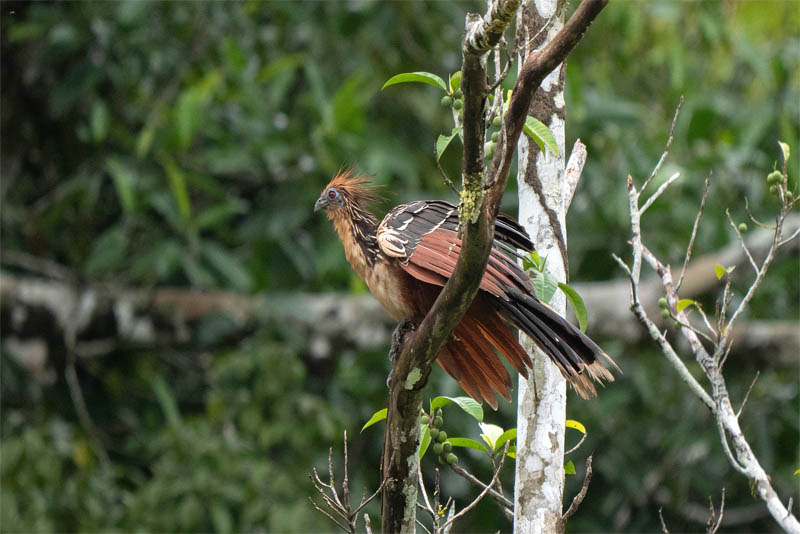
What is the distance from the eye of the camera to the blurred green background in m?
5.57

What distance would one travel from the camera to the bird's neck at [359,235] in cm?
321

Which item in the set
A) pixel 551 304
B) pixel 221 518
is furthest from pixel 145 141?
pixel 551 304

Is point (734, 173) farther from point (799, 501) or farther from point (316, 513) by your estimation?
point (316, 513)

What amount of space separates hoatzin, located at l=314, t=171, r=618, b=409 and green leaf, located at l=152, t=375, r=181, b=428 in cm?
259

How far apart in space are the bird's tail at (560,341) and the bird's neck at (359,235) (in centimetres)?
65

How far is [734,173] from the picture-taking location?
6215 millimetres

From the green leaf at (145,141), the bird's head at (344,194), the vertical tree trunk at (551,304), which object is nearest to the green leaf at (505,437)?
the vertical tree trunk at (551,304)

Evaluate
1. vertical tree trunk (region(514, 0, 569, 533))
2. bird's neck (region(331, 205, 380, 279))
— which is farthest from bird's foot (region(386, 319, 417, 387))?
vertical tree trunk (region(514, 0, 569, 533))

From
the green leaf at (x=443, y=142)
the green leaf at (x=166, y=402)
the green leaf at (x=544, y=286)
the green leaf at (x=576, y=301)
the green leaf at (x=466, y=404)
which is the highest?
the green leaf at (x=443, y=142)

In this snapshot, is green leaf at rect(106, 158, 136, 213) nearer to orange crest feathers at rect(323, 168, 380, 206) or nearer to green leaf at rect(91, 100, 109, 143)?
green leaf at rect(91, 100, 109, 143)

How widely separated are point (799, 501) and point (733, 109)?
8.28ft

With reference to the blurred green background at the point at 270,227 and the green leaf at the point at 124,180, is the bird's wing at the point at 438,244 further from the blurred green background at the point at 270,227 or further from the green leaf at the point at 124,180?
the green leaf at the point at 124,180

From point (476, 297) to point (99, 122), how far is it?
3591mm

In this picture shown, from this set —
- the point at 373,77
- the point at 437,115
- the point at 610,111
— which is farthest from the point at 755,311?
the point at 373,77
